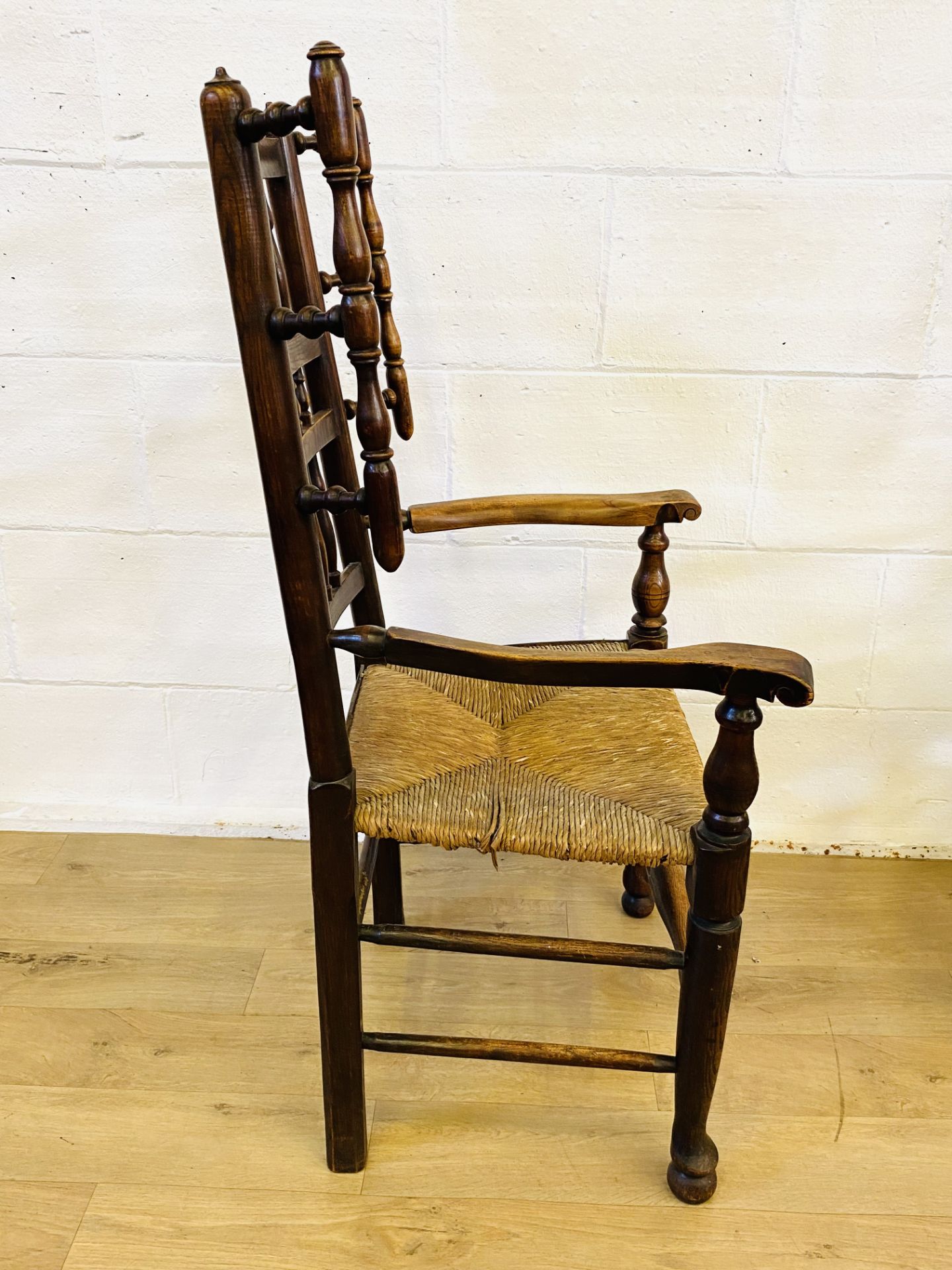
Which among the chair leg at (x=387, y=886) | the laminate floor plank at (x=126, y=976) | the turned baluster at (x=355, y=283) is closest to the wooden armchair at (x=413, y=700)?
the turned baluster at (x=355, y=283)

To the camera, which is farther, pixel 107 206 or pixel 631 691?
pixel 107 206

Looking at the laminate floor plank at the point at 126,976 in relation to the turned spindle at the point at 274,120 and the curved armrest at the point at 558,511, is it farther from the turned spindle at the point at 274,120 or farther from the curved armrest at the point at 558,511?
the turned spindle at the point at 274,120

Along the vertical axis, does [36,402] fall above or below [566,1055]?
above

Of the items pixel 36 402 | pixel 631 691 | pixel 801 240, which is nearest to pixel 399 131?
pixel 801 240

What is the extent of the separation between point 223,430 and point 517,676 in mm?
869

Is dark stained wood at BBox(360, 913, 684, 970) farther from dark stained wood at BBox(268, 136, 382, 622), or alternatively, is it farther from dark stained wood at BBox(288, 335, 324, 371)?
dark stained wood at BBox(288, 335, 324, 371)

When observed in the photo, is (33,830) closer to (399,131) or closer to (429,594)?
(429,594)

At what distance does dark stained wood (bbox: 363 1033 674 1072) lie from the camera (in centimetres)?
117

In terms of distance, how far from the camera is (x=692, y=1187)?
1.23m

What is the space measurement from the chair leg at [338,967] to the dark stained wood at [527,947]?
40mm

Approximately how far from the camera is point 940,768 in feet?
6.02

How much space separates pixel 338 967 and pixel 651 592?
0.67 m

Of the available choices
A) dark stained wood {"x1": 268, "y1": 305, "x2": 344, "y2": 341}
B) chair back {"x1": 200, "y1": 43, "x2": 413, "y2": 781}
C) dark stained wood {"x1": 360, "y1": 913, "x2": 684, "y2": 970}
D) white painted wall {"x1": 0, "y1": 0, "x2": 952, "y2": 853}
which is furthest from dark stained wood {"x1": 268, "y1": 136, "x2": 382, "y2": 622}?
dark stained wood {"x1": 360, "y1": 913, "x2": 684, "y2": 970}

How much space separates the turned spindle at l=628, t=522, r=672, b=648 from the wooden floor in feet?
1.78
